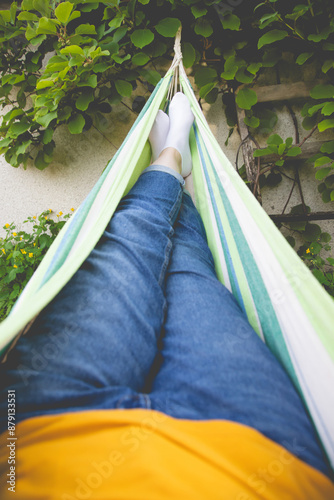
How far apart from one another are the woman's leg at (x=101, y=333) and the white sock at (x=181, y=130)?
0.45 metres

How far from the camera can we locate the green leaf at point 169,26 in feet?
3.40

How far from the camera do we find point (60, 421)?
257mm

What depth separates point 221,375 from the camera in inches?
12.5

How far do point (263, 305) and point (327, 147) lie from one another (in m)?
0.90

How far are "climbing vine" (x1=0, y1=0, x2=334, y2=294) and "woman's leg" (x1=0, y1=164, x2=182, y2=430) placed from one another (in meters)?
0.87

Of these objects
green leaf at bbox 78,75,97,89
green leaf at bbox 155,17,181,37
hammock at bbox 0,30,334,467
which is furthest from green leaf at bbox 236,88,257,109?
green leaf at bbox 78,75,97,89

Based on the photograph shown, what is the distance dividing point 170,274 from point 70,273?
208 mm

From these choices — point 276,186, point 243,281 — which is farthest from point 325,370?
point 276,186

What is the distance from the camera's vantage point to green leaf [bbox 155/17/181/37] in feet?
3.40

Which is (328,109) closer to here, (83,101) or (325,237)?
(325,237)

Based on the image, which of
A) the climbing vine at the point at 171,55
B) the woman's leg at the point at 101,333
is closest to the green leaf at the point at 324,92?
the climbing vine at the point at 171,55

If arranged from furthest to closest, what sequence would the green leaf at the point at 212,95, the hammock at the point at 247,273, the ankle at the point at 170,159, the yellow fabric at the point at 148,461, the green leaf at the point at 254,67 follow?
1. the green leaf at the point at 212,95
2. the green leaf at the point at 254,67
3. the ankle at the point at 170,159
4. the hammock at the point at 247,273
5. the yellow fabric at the point at 148,461

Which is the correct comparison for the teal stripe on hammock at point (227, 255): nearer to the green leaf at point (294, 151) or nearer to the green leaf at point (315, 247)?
the green leaf at point (294, 151)

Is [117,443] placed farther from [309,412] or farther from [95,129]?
[95,129]
